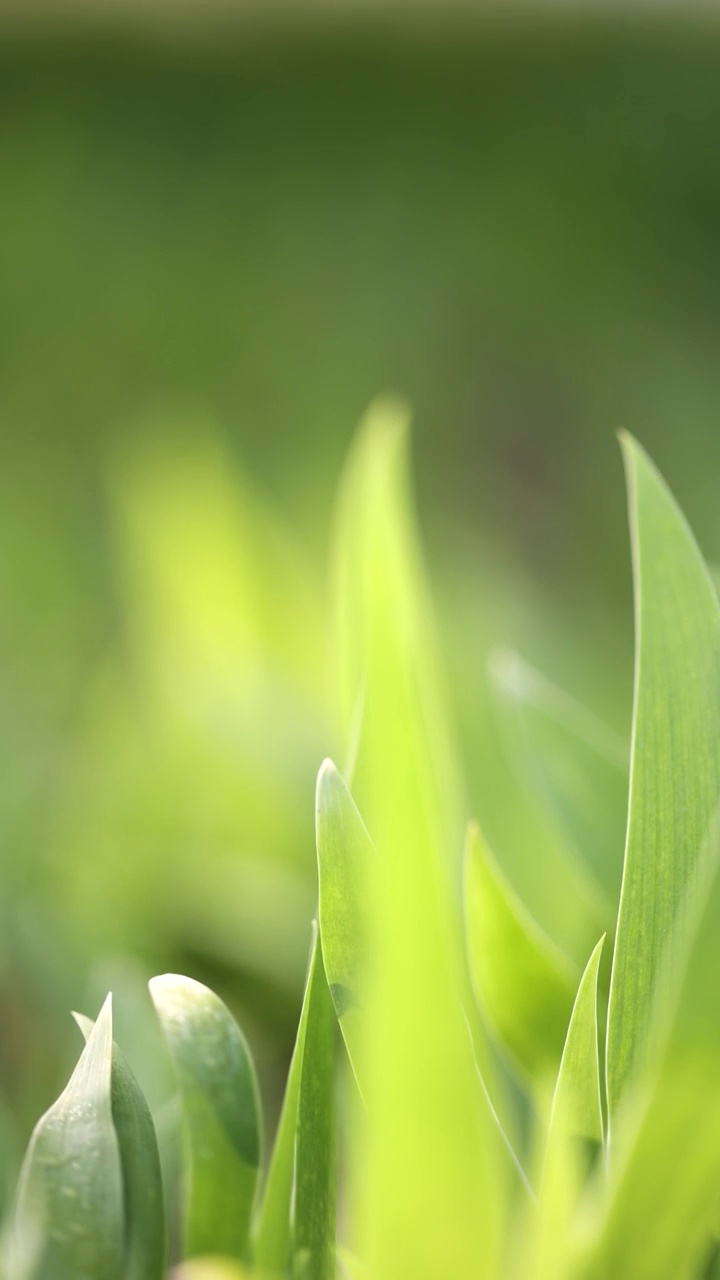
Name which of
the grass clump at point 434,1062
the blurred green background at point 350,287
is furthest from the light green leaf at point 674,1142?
the blurred green background at point 350,287

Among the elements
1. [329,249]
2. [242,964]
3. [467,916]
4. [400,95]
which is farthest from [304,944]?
[400,95]

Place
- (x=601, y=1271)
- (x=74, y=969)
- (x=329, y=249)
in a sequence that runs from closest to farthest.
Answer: (x=601, y=1271) → (x=74, y=969) → (x=329, y=249)

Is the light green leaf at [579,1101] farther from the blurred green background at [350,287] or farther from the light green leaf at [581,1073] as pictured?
the blurred green background at [350,287]

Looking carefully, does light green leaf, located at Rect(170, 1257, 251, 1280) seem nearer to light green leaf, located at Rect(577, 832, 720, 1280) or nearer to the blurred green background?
light green leaf, located at Rect(577, 832, 720, 1280)

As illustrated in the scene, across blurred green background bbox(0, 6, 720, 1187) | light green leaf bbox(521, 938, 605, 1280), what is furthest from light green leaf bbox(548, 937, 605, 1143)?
blurred green background bbox(0, 6, 720, 1187)

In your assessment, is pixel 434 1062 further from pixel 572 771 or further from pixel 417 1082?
pixel 572 771

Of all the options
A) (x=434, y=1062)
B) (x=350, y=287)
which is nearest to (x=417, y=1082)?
(x=434, y=1062)

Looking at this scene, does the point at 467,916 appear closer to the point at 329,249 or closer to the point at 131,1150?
the point at 131,1150
